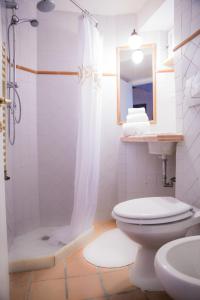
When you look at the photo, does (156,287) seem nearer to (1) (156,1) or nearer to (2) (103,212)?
(2) (103,212)

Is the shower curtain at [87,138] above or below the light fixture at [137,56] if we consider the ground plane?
below

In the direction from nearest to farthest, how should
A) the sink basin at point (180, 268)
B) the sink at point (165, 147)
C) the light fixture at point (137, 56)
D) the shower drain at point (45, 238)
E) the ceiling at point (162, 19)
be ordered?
the sink basin at point (180, 268) → the sink at point (165, 147) → the ceiling at point (162, 19) → the shower drain at point (45, 238) → the light fixture at point (137, 56)

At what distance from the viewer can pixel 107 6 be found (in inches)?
85.9

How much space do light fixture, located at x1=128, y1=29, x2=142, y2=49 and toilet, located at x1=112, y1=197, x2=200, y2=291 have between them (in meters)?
1.50

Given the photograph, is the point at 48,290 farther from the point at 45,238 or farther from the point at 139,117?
the point at 139,117

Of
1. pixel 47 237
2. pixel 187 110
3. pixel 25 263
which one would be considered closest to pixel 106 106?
pixel 187 110

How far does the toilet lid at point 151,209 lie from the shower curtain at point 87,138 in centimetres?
58

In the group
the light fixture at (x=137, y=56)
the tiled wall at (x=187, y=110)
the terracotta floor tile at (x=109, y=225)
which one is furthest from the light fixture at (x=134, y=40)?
the terracotta floor tile at (x=109, y=225)

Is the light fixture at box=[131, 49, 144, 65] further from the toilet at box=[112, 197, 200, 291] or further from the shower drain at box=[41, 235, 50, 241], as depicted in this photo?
the shower drain at box=[41, 235, 50, 241]

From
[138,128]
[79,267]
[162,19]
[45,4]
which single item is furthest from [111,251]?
[162,19]

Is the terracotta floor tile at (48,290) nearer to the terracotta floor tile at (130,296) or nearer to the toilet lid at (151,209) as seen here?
the terracotta floor tile at (130,296)

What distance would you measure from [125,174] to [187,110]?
3.47 ft

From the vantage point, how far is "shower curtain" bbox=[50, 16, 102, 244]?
193 centimetres

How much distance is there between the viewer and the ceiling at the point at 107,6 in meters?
2.11
